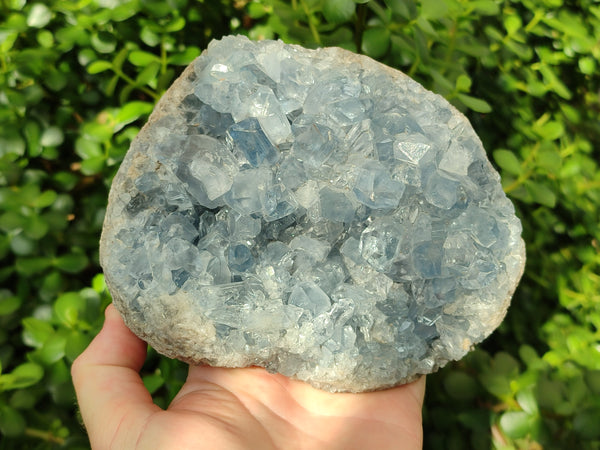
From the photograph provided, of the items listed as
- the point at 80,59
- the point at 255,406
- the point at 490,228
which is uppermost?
the point at 490,228

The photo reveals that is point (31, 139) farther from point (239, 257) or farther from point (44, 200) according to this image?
point (239, 257)

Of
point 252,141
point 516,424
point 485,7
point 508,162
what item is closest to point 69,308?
point 252,141

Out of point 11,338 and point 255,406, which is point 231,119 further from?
point 11,338

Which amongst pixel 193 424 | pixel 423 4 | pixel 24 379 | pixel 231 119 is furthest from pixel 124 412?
pixel 423 4

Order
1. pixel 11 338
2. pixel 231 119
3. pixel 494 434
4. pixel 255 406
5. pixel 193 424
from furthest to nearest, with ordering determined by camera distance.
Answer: pixel 11 338 < pixel 494 434 < pixel 231 119 < pixel 255 406 < pixel 193 424

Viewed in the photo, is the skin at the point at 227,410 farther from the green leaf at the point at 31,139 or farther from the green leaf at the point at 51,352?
the green leaf at the point at 31,139

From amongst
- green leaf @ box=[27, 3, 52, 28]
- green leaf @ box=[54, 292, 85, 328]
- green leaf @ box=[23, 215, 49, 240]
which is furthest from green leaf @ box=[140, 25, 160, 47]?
green leaf @ box=[54, 292, 85, 328]
